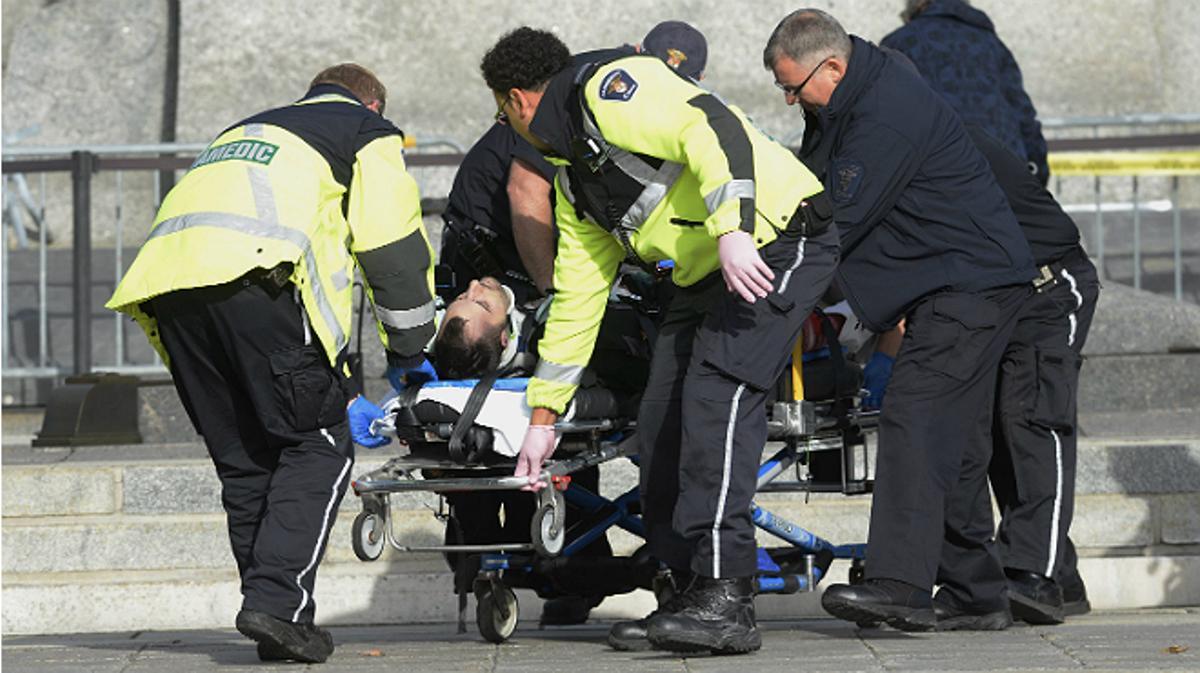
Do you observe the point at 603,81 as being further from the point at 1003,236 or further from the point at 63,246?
the point at 63,246

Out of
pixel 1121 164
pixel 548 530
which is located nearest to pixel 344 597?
pixel 548 530

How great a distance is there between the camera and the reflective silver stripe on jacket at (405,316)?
6.20 metres

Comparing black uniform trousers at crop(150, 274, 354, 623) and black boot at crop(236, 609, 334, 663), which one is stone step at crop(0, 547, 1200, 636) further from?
black boot at crop(236, 609, 334, 663)

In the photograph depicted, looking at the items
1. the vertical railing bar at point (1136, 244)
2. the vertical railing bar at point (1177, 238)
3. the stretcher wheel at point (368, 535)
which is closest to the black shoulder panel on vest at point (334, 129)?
the stretcher wheel at point (368, 535)

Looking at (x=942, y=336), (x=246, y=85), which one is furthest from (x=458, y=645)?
(x=246, y=85)

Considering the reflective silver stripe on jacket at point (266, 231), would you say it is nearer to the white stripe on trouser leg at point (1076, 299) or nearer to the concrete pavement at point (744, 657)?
the concrete pavement at point (744, 657)

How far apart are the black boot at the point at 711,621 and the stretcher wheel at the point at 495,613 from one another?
0.66 m

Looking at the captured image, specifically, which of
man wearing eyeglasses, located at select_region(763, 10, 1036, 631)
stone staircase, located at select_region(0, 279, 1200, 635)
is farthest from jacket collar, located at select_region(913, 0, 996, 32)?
man wearing eyeglasses, located at select_region(763, 10, 1036, 631)

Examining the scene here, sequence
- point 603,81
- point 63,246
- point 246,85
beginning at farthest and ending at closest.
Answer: point 246,85 → point 63,246 → point 603,81

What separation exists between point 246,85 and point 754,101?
115 inches

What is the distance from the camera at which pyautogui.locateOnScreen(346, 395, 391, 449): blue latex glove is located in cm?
645

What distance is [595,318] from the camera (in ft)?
20.5

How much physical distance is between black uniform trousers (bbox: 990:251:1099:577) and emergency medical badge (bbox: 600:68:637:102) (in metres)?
1.66

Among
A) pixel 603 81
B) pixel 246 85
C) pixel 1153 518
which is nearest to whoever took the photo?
pixel 603 81
